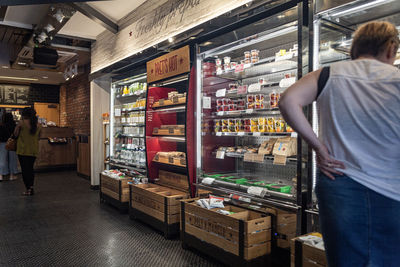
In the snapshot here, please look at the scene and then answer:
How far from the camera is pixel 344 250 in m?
1.32

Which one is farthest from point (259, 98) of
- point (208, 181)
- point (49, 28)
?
point (49, 28)

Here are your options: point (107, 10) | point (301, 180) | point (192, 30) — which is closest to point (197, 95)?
point (192, 30)

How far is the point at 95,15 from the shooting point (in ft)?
18.4

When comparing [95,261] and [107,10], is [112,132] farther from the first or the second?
[95,261]

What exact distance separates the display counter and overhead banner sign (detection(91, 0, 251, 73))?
4.41 metres

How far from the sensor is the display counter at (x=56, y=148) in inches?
405

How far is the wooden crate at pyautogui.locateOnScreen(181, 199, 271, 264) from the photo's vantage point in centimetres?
275

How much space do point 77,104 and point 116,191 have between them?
6776 millimetres

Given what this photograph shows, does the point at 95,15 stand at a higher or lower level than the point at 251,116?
higher

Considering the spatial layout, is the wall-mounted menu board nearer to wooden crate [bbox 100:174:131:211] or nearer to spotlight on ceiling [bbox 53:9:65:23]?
spotlight on ceiling [bbox 53:9:65:23]

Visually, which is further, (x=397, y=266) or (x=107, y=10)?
(x=107, y=10)

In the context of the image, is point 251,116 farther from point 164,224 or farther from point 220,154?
point 164,224

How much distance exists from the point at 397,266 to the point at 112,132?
585cm

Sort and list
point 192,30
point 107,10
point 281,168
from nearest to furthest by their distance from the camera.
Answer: point 281,168 < point 192,30 < point 107,10
